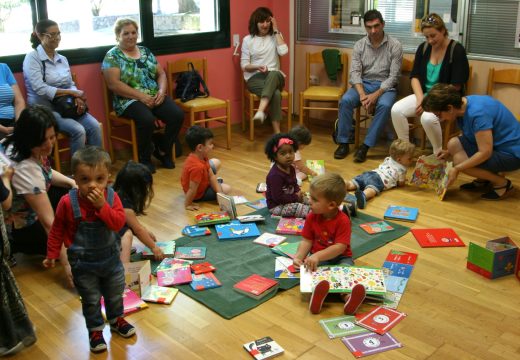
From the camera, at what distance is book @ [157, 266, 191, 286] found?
120 inches

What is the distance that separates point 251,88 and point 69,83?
1.83 meters

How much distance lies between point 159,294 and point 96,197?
906 millimetres

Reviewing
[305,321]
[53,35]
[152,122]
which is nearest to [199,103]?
[152,122]

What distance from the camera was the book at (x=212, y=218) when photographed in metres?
3.76

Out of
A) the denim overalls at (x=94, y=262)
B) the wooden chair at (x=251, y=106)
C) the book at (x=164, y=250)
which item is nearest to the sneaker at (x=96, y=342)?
the denim overalls at (x=94, y=262)

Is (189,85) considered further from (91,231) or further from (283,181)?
(91,231)

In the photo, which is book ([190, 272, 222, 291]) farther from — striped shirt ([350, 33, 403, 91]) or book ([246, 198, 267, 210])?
striped shirt ([350, 33, 403, 91])

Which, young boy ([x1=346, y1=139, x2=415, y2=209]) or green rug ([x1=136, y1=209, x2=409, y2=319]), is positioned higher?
young boy ([x1=346, y1=139, x2=415, y2=209])

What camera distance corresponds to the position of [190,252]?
3.37 m

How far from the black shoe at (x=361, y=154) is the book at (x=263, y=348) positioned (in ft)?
9.21

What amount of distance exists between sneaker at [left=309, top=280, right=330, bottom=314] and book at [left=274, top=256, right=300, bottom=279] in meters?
0.32

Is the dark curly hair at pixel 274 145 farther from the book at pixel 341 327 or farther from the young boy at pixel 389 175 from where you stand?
the book at pixel 341 327

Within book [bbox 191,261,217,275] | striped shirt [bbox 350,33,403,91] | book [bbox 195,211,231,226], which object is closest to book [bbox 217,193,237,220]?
book [bbox 195,211,231,226]

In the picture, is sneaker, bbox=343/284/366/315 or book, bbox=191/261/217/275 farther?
book, bbox=191/261/217/275
